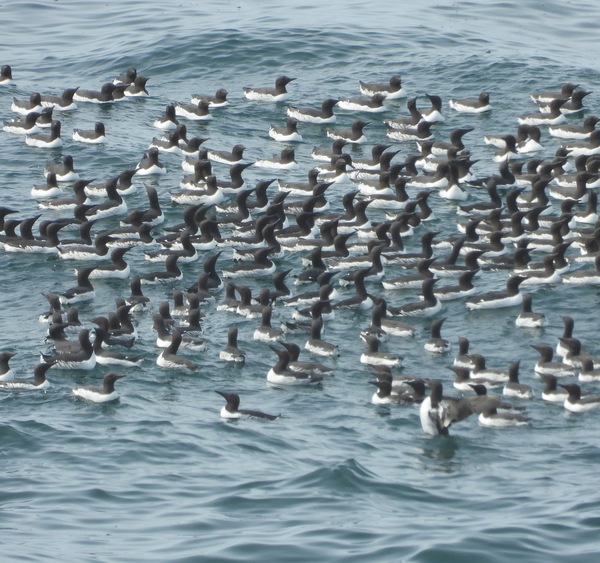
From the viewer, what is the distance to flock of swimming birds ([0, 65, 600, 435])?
26.4 meters

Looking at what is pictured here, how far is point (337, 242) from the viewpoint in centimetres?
3241

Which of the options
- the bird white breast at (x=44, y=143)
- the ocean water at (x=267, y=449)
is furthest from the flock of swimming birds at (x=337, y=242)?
the ocean water at (x=267, y=449)

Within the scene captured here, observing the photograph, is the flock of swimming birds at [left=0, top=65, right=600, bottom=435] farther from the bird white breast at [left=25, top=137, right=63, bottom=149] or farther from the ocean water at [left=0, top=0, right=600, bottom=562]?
the ocean water at [left=0, top=0, right=600, bottom=562]

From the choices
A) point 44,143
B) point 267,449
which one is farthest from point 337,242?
point 44,143

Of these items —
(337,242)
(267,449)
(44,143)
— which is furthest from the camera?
(44,143)

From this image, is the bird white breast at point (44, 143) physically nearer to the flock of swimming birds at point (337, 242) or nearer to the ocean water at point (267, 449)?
the flock of swimming birds at point (337, 242)

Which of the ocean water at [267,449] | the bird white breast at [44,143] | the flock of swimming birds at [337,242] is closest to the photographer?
the ocean water at [267,449]

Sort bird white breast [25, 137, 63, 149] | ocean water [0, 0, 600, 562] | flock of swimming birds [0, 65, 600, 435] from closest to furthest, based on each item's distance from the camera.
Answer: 1. ocean water [0, 0, 600, 562]
2. flock of swimming birds [0, 65, 600, 435]
3. bird white breast [25, 137, 63, 149]

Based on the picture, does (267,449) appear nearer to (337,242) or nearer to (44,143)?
(337,242)

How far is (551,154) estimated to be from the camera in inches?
1575

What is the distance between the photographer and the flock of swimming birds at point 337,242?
86.5ft

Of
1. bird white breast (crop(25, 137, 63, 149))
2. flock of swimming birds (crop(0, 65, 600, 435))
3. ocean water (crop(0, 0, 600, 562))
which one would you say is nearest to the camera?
ocean water (crop(0, 0, 600, 562))

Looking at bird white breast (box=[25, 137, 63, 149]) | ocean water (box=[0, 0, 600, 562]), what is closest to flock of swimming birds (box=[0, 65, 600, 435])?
bird white breast (box=[25, 137, 63, 149])

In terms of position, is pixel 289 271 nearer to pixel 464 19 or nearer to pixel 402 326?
pixel 402 326
